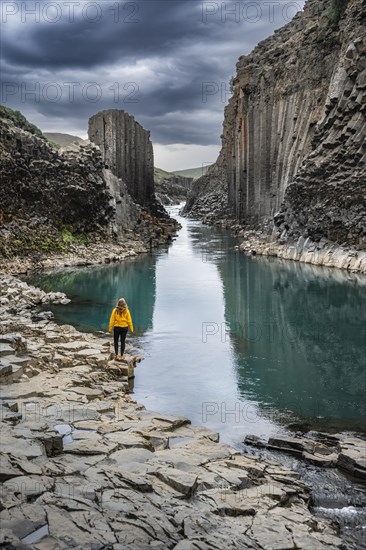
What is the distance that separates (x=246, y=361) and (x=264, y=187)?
50327 mm

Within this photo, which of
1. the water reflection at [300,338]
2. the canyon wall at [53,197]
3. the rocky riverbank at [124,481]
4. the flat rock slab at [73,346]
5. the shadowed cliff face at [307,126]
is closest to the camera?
the rocky riverbank at [124,481]

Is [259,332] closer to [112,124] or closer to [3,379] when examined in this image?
[3,379]

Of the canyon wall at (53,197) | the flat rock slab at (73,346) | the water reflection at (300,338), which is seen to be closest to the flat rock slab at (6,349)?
the flat rock slab at (73,346)

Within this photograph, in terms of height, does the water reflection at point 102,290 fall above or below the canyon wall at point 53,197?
below

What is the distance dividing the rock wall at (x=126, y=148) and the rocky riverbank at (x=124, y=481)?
6058cm

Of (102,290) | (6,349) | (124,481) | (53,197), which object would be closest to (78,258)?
(53,197)

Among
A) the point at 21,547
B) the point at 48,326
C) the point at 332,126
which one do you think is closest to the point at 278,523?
the point at 21,547

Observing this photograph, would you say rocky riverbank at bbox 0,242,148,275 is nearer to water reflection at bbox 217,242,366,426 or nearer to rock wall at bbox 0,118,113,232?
rock wall at bbox 0,118,113,232

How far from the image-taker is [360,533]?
372 inches

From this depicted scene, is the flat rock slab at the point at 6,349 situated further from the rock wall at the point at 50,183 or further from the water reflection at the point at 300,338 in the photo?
the rock wall at the point at 50,183

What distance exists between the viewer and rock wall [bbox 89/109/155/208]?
78938 mm

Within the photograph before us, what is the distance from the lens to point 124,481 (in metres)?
9.02

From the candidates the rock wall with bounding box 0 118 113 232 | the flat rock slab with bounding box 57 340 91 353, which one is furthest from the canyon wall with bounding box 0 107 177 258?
the flat rock slab with bounding box 57 340 91 353

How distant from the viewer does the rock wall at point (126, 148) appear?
7894 cm
